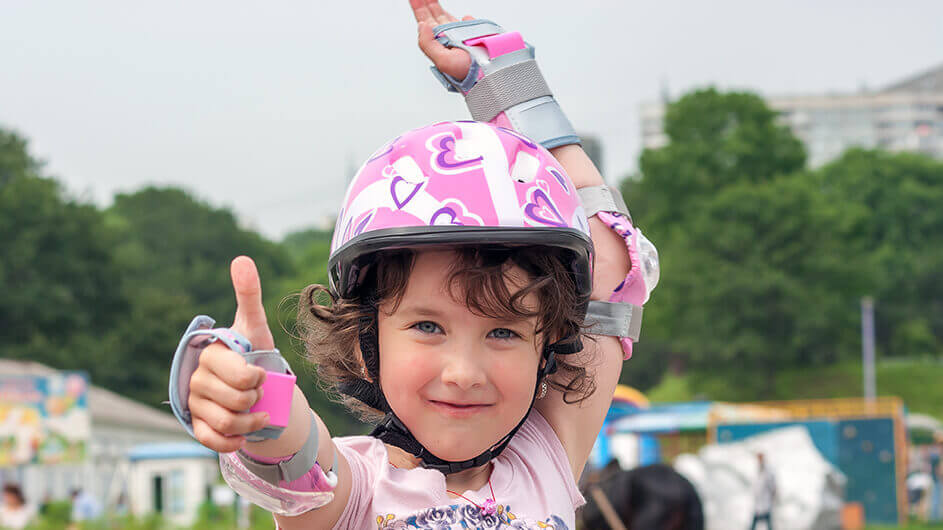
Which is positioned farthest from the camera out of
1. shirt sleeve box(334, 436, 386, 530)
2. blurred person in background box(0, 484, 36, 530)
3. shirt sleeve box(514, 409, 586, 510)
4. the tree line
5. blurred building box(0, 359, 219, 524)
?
the tree line

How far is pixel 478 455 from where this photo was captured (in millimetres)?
2475

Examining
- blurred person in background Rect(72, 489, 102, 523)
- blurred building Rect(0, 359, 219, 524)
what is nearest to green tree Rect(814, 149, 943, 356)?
blurred building Rect(0, 359, 219, 524)

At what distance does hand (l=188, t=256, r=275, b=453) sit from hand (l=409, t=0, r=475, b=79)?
1331mm

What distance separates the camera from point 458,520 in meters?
2.36

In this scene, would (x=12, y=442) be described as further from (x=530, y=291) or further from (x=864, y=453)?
(x=530, y=291)

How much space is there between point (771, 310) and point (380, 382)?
4377 centimetres

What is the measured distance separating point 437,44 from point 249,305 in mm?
1378

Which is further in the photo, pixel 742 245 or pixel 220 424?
pixel 742 245

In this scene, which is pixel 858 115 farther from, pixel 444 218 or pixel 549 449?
pixel 444 218

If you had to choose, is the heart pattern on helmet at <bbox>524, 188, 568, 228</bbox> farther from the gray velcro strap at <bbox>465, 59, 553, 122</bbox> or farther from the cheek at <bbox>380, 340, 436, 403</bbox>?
the gray velcro strap at <bbox>465, 59, 553, 122</bbox>

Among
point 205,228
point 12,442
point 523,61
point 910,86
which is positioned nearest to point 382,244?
point 523,61

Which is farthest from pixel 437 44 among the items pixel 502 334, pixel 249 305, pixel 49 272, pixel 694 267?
pixel 49 272

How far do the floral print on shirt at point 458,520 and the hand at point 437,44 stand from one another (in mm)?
1207

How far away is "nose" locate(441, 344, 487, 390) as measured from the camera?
7.54ft
